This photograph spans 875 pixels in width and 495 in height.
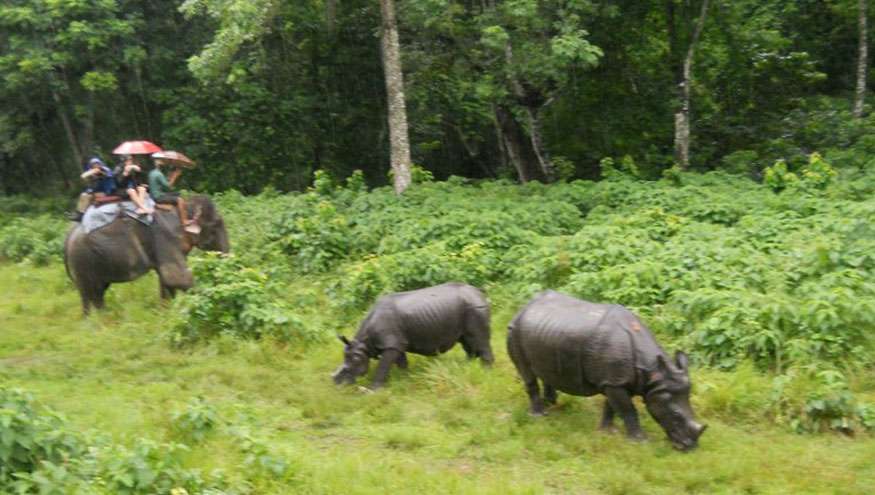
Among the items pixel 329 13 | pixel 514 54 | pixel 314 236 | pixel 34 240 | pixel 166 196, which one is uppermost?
pixel 329 13

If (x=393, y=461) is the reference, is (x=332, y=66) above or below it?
above

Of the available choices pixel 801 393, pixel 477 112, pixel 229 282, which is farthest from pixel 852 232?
pixel 477 112

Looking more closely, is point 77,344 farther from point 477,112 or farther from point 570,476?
point 477,112

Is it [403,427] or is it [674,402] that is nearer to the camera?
[674,402]

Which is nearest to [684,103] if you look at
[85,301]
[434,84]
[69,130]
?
[434,84]

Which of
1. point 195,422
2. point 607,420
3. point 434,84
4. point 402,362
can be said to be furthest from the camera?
point 434,84

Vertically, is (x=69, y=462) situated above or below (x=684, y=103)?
below

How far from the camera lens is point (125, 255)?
13.3 meters

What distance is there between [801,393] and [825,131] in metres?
12.4

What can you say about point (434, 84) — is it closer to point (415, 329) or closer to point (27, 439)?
point (415, 329)

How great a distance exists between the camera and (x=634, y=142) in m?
21.5

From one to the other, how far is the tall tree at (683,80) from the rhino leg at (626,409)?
39.0 ft

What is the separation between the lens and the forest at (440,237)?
7.71 metres

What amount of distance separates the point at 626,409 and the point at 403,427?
2.19 m
